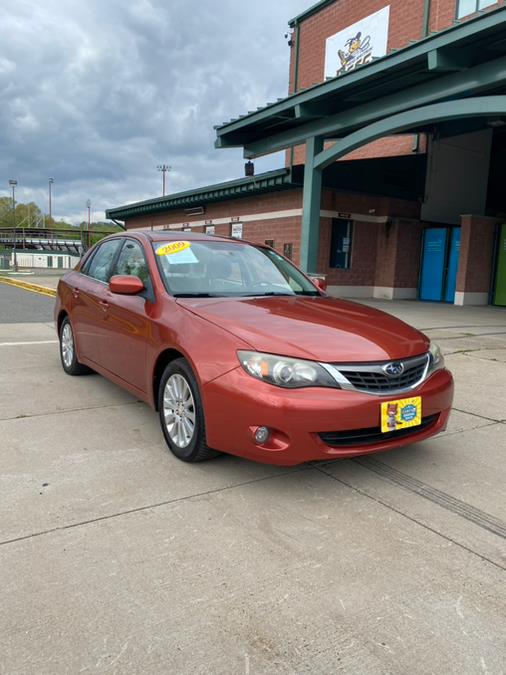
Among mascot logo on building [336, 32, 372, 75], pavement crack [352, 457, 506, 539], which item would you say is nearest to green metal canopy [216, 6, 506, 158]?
mascot logo on building [336, 32, 372, 75]

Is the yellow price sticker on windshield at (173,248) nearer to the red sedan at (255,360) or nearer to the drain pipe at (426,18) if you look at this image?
the red sedan at (255,360)

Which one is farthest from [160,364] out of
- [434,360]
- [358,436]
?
[434,360]

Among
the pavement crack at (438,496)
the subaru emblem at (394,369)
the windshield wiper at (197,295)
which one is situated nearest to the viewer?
the pavement crack at (438,496)

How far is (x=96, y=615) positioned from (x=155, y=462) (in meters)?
1.49

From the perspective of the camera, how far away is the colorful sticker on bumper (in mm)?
3021

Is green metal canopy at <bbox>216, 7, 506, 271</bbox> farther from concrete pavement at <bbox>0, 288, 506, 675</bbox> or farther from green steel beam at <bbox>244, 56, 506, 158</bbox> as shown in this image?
concrete pavement at <bbox>0, 288, 506, 675</bbox>

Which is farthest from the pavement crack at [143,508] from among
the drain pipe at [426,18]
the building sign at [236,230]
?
the drain pipe at [426,18]

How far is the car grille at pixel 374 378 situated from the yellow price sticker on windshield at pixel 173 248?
191cm

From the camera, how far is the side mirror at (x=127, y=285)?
3.93 m

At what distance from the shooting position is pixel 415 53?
992cm

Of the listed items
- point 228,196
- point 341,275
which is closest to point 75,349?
point 341,275

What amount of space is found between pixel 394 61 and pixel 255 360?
954 cm

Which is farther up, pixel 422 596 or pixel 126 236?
pixel 126 236

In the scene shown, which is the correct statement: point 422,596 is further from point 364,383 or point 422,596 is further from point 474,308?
point 474,308
